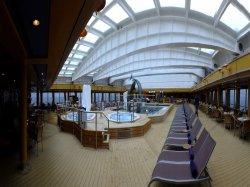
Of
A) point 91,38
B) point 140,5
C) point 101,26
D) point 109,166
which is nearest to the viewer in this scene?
point 109,166

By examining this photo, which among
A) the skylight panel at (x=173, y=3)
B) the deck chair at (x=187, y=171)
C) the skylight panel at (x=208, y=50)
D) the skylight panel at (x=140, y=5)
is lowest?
the deck chair at (x=187, y=171)

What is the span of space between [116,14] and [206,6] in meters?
4.93

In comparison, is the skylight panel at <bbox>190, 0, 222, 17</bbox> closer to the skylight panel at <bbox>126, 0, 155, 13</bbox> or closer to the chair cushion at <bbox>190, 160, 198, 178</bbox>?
the skylight panel at <bbox>126, 0, 155, 13</bbox>

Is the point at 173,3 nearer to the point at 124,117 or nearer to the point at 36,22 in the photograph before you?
the point at 124,117

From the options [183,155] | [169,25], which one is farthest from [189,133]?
[169,25]

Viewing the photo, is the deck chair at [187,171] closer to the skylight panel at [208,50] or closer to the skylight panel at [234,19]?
the skylight panel at [234,19]

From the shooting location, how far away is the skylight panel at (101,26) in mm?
13196

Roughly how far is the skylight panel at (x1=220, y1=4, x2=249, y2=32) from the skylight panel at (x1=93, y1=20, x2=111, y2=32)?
6990 millimetres

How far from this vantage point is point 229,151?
219 inches

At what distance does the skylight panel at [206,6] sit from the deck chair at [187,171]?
27.0 ft

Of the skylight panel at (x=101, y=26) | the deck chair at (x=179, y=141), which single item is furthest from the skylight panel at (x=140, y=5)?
the deck chair at (x=179, y=141)

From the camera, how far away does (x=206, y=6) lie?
32.6 ft

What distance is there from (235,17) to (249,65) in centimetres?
478

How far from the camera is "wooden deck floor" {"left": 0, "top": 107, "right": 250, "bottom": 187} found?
3701mm
